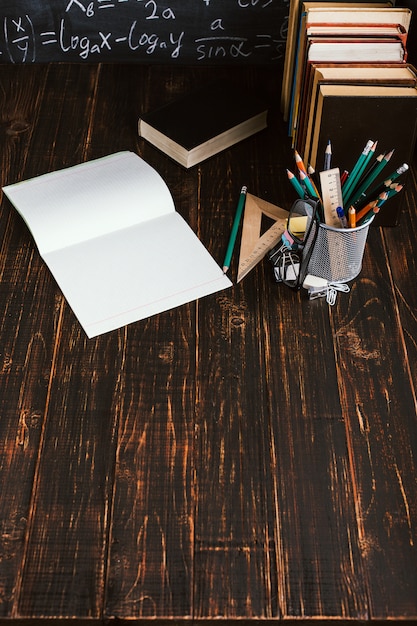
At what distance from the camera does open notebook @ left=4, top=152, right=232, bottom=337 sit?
1.09 m

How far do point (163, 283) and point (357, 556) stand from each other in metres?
0.47

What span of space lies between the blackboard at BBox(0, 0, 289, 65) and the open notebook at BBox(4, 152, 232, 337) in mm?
432

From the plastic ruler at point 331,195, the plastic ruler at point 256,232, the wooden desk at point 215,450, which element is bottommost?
the wooden desk at point 215,450

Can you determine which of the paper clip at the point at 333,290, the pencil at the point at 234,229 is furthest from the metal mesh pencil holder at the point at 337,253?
the pencil at the point at 234,229

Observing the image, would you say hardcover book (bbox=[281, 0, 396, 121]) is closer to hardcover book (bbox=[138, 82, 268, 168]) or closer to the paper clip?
hardcover book (bbox=[138, 82, 268, 168])

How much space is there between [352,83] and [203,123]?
321mm

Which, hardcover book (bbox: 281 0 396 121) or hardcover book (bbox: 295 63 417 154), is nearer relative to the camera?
hardcover book (bbox: 295 63 417 154)

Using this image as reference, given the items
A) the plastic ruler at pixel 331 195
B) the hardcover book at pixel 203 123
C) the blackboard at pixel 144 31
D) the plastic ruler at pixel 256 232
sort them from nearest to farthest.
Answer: the plastic ruler at pixel 331 195
the plastic ruler at pixel 256 232
the hardcover book at pixel 203 123
the blackboard at pixel 144 31

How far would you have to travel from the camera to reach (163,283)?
1111 mm

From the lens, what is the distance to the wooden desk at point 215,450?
81cm

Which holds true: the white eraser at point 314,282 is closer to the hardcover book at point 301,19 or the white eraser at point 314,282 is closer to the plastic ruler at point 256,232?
the plastic ruler at point 256,232

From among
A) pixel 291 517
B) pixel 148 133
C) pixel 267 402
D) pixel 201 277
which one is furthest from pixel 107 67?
pixel 291 517

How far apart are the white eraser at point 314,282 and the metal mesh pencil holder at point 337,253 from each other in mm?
10

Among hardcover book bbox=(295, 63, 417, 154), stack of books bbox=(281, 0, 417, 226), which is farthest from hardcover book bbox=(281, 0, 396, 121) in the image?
hardcover book bbox=(295, 63, 417, 154)
